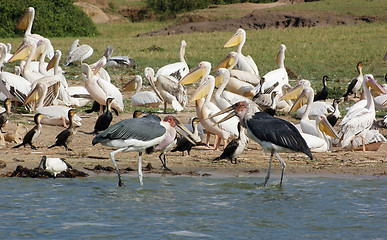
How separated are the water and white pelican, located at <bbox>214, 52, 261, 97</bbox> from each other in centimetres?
442

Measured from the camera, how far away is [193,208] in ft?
19.6

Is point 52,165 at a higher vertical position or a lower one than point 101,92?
lower

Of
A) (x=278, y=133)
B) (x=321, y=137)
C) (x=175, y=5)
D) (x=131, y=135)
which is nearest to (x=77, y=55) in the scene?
(x=321, y=137)

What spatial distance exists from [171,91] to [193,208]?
5.30 meters

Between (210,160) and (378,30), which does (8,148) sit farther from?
(378,30)

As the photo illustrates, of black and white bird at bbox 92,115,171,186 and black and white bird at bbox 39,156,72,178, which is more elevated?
black and white bird at bbox 92,115,171,186

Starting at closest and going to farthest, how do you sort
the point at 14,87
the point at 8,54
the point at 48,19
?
the point at 14,87 < the point at 8,54 < the point at 48,19

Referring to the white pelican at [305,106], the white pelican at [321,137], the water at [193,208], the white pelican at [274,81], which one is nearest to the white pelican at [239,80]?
the white pelican at [274,81]

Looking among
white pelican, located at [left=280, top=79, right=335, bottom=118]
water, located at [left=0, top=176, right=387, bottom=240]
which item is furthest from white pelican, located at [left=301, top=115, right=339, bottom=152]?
white pelican, located at [left=280, top=79, right=335, bottom=118]

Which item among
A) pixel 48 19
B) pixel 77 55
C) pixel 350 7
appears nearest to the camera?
pixel 77 55

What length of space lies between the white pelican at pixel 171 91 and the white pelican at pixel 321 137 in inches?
114

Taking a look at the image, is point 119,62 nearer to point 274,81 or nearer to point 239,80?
point 239,80

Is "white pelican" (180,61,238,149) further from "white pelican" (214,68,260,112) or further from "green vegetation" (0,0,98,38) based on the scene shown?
"green vegetation" (0,0,98,38)

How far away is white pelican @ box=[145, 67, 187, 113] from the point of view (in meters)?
11.0
